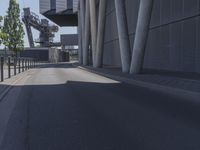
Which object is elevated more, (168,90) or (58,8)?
(58,8)

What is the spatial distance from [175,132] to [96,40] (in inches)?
1689

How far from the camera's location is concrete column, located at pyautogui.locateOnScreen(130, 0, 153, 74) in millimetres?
28125

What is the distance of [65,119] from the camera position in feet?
38.3

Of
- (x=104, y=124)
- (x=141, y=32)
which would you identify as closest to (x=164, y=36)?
(x=141, y=32)

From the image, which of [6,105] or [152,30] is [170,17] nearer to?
[152,30]

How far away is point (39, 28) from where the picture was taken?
149m

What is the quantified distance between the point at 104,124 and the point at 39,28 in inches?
5509

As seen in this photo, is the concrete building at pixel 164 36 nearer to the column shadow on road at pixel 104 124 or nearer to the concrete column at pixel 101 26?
the concrete column at pixel 101 26

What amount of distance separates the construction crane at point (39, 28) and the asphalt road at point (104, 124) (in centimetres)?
13077

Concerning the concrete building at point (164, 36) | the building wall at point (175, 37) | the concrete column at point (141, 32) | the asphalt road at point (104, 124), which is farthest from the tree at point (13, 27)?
the asphalt road at point (104, 124)

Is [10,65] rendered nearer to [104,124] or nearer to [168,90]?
[168,90]

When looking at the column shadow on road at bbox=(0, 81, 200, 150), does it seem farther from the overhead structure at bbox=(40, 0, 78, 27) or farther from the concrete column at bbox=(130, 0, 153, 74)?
the overhead structure at bbox=(40, 0, 78, 27)

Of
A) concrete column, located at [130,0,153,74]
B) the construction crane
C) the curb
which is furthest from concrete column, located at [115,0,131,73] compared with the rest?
the construction crane

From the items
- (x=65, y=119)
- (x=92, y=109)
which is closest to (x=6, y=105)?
(x=92, y=109)
